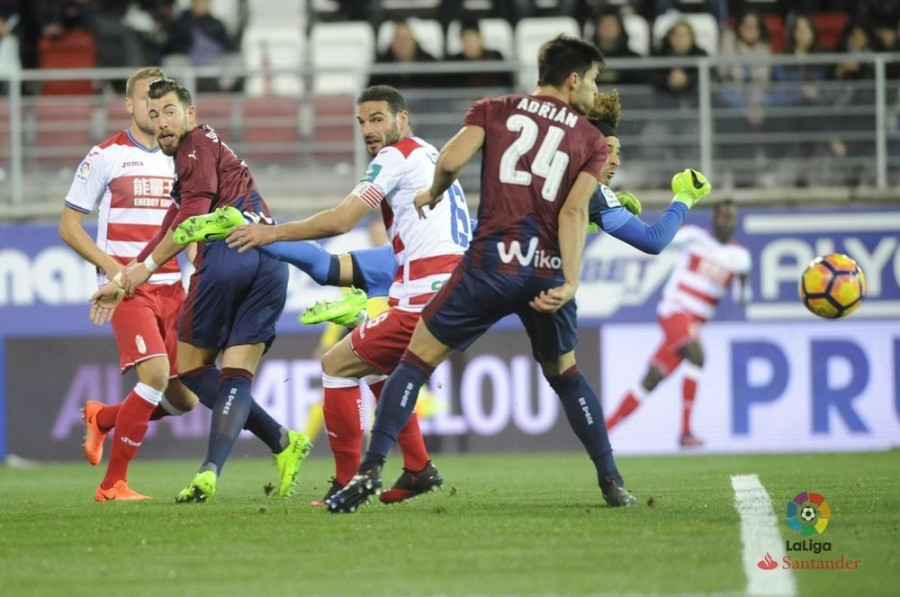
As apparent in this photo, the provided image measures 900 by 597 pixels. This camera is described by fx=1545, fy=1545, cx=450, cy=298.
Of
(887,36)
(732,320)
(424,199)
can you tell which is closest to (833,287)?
(424,199)

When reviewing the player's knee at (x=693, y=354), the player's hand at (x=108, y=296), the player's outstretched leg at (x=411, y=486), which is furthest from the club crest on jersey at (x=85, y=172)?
the player's knee at (x=693, y=354)

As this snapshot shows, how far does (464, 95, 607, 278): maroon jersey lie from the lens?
23.5 ft

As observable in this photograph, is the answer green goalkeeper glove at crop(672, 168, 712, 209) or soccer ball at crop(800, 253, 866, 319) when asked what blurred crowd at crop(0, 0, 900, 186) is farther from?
green goalkeeper glove at crop(672, 168, 712, 209)

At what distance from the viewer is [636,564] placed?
565 cm

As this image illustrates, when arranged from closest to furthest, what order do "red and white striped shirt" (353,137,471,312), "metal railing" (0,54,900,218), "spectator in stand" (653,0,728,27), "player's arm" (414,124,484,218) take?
"player's arm" (414,124,484,218) < "red and white striped shirt" (353,137,471,312) < "metal railing" (0,54,900,218) < "spectator in stand" (653,0,728,27)

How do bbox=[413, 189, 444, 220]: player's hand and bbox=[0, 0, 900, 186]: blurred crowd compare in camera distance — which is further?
bbox=[0, 0, 900, 186]: blurred crowd

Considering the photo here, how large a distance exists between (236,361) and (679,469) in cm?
464

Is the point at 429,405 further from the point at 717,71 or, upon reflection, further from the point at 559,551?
the point at 559,551

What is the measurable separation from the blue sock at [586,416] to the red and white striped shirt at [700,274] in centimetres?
793

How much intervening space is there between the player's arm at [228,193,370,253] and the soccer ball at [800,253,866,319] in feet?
12.8

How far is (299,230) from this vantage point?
24.4 ft

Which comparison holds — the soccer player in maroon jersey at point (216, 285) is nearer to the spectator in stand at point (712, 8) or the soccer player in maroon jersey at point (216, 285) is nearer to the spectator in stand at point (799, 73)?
the spectator in stand at point (799, 73)

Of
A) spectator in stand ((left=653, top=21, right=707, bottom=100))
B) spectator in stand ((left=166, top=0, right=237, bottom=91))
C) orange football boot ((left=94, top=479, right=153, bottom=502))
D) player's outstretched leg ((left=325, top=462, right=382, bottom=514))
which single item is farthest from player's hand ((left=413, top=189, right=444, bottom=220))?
spectator in stand ((left=166, top=0, right=237, bottom=91))

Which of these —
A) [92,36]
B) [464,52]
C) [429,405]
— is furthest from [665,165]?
[92,36]
